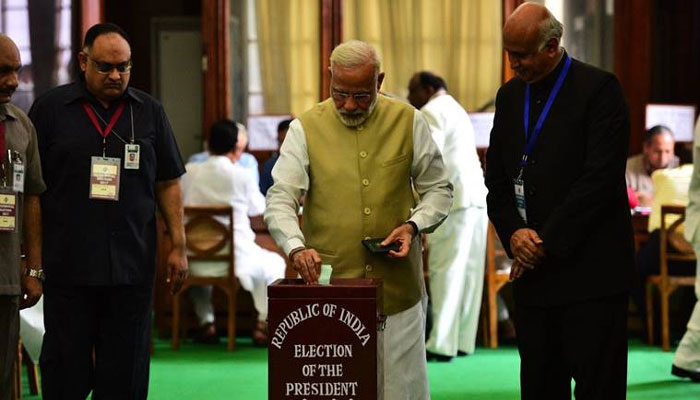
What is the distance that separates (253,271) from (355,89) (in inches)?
151

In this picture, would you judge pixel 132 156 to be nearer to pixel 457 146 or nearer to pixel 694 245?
pixel 694 245

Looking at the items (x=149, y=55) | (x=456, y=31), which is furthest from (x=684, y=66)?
(x=149, y=55)

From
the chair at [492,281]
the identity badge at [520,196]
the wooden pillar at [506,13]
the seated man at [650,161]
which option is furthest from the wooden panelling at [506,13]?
the identity badge at [520,196]

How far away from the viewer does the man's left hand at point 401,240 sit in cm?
330

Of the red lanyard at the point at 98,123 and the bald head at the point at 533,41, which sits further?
the red lanyard at the point at 98,123

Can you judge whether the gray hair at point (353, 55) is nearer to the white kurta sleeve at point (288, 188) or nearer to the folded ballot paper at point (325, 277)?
the white kurta sleeve at point (288, 188)

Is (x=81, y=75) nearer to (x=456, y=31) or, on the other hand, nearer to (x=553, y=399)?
(x=553, y=399)

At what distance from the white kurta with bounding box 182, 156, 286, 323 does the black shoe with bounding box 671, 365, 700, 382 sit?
2.39 meters

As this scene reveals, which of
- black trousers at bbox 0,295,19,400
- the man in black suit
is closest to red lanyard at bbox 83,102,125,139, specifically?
black trousers at bbox 0,295,19,400

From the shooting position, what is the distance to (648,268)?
7039 millimetres

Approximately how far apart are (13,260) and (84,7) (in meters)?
5.49

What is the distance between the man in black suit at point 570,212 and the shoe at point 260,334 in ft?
12.9

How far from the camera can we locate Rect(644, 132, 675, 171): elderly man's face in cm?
813

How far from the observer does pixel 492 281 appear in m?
6.96
